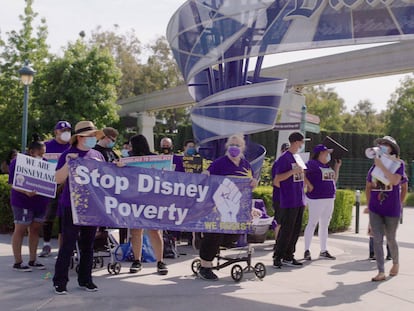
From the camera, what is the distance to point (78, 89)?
27.2 m

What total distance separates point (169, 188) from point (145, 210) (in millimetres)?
409

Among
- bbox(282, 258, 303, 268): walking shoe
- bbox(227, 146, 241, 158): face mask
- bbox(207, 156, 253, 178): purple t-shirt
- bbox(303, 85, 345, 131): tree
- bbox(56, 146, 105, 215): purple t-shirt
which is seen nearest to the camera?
bbox(56, 146, 105, 215): purple t-shirt

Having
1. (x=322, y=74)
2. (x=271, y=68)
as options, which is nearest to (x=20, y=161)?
(x=322, y=74)

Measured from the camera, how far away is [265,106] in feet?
36.0

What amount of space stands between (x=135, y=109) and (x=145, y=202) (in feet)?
88.9

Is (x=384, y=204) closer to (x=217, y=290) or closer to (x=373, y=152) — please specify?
(x=373, y=152)

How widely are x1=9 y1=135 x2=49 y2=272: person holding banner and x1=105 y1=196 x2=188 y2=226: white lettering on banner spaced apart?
1444 millimetres

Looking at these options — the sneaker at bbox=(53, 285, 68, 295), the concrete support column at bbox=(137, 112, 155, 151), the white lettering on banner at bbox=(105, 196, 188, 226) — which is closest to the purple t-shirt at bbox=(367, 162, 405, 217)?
the white lettering on banner at bbox=(105, 196, 188, 226)

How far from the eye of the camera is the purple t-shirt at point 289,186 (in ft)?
27.1

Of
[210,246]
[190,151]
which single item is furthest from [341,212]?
[210,246]

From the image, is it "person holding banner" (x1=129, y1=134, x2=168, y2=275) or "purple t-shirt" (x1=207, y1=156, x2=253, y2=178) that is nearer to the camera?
"purple t-shirt" (x1=207, y1=156, x2=253, y2=178)

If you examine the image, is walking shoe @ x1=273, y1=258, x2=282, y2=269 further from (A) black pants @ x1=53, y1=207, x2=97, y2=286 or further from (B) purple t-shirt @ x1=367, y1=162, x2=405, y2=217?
(A) black pants @ x1=53, y1=207, x2=97, y2=286

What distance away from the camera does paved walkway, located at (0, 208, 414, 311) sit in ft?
19.8

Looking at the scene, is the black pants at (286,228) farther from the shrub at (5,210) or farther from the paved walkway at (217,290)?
the shrub at (5,210)
